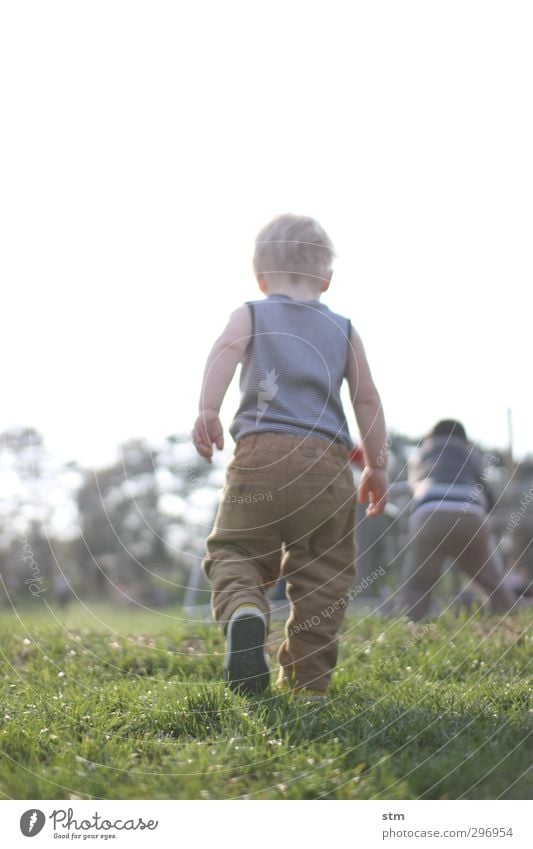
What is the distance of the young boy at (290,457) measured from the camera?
122 inches

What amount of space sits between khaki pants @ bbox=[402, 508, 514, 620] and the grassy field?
110cm

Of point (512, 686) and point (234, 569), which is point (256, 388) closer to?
point (234, 569)

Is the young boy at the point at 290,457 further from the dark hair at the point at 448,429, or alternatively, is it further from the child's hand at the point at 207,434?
the dark hair at the point at 448,429

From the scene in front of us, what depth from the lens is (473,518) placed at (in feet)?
16.7

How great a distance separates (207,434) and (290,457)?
0.95 feet

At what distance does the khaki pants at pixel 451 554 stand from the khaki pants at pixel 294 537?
192cm

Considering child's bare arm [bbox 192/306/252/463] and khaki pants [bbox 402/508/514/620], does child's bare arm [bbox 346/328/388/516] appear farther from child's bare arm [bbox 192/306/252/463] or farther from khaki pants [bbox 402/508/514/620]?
khaki pants [bbox 402/508/514/620]

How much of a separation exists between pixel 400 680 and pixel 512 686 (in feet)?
1.39

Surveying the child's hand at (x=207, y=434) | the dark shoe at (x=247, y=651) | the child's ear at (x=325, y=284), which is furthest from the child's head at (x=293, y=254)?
the dark shoe at (x=247, y=651)

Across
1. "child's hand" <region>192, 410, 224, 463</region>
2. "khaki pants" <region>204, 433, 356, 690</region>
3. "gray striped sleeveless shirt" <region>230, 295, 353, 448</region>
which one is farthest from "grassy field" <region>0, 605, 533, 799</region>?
"gray striped sleeveless shirt" <region>230, 295, 353, 448</region>


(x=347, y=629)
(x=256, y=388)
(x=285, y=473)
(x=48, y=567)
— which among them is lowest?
(x=48, y=567)

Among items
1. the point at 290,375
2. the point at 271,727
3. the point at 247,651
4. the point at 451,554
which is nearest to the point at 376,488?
the point at 290,375

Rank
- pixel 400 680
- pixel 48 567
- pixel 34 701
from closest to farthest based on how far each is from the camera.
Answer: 1. pixel 34 701
2. pixel 400 680
3. pixel 48 567
